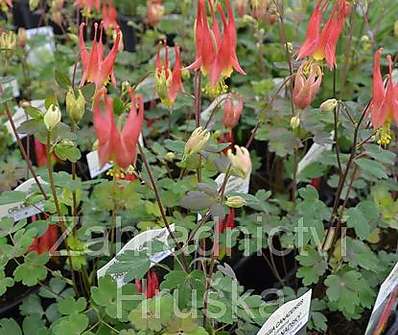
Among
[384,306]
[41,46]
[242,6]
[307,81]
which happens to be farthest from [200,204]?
[41,46]

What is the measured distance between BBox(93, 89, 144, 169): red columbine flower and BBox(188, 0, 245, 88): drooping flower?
0.68 feet

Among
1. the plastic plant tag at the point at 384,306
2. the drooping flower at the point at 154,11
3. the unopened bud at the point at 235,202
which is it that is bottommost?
the plastic plant tag at the point at 384,306

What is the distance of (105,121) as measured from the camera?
0.62m

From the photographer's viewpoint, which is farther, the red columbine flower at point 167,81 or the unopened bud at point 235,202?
the red columbine flower at point 167,81

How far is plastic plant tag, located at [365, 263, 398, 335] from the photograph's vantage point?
0.90m

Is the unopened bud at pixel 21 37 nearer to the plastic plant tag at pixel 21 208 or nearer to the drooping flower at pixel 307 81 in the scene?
the plastic plant tag at pixel 21 208

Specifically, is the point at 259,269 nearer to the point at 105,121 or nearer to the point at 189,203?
the point at 189,203

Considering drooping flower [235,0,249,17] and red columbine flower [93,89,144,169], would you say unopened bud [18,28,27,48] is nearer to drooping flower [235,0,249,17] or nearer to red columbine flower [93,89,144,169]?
drooping flower [235,0,249,17]

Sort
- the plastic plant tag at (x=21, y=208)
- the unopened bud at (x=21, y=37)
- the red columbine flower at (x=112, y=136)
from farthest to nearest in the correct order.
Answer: the unopened bud at (x=21, y=37) < the plastic plant tag at (x=21, y=208) < the red columbine flower at (x=112, y=136)

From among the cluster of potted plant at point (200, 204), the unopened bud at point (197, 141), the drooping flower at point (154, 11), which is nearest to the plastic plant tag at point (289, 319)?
the cluster of potted plant at point (200, 204)

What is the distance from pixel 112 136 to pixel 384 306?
543 mm

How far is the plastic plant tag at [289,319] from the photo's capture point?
0.77 metres

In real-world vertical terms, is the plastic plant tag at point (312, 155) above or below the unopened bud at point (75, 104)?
below

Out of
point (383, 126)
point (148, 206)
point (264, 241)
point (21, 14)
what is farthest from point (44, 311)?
point (21, 14)
